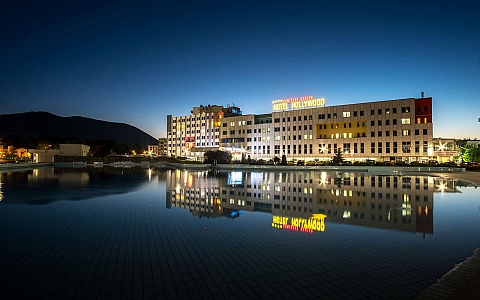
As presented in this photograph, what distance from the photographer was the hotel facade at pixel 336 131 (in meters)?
75.1

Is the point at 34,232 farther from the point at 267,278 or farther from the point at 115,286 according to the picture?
the point at 267,278

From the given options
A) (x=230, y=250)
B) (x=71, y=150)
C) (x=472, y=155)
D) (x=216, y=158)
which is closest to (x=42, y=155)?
(x=71, y=150)

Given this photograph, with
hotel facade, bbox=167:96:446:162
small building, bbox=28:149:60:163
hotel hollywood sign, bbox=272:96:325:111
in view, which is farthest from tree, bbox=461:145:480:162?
small building, bbox=28:149:60:163

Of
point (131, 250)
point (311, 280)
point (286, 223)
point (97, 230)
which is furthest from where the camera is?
point (286, 223)

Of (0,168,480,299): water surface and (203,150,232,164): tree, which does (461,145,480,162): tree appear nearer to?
(203,150,232,164): tree

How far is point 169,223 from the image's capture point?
11.2 metres

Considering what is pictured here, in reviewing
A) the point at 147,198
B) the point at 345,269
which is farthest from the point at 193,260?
the point at 147,198

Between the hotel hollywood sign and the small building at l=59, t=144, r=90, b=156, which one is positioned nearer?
the hotel hollywood sign

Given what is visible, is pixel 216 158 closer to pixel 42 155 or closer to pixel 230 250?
pixel 230 250

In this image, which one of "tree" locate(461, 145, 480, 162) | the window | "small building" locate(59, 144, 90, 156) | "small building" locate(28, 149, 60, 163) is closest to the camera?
"tree" locate(461, 145, 480, 162)

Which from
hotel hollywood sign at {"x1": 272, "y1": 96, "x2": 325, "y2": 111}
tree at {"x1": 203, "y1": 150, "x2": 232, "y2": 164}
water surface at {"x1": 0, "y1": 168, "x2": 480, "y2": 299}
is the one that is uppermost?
hotel hollywood sign at {"x1": 272, "y1": 96, "x2": 325, "y2": 111}

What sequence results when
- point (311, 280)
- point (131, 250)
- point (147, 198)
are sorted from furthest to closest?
1. point (147, 198)
2. point (131, 250)
3. point (311, 280)

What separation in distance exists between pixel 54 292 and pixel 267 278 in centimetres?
426

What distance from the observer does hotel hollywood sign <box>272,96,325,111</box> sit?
87125 mm
